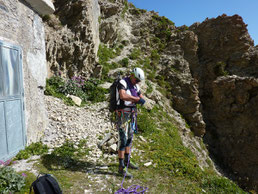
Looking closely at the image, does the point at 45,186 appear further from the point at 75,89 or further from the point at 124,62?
the point at 124,62

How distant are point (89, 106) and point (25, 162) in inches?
170

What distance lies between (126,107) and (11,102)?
2756 mm

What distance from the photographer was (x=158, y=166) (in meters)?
4.36

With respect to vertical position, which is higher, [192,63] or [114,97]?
[192,63]

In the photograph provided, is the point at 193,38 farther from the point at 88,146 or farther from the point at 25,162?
the point at 25,162

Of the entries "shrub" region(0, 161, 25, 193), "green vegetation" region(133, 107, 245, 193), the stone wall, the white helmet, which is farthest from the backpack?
the stone wall

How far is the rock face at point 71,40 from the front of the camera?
931 centimetres

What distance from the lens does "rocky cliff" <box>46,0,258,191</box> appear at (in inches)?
447

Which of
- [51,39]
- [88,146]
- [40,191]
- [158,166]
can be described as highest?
[51,39]

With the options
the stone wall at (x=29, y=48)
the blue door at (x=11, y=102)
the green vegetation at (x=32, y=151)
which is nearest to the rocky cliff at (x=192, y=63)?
the stone wall at (x=29, y=48)

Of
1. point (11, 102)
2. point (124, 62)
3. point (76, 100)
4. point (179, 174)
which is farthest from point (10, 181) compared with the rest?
point (124, 62)

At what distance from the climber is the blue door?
2.55 metres

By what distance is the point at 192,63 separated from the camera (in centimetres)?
1711

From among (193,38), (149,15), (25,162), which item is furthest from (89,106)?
(149,15)
